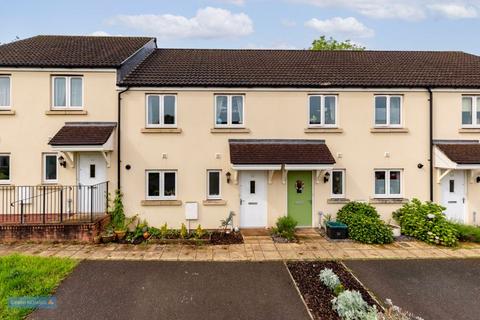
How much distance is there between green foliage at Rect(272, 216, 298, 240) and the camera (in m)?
10.5

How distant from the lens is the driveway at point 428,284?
5.98 meters

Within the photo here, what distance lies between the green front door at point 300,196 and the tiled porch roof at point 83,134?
7.24m

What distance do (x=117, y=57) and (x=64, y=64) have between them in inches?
77.5

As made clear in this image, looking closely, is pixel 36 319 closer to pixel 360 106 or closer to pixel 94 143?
pixel 94 143

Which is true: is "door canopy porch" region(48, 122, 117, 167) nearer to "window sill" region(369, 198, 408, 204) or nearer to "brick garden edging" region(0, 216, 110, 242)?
"brick garden edging" region(0, 216, 110, 242)

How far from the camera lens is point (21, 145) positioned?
11086 millimetres

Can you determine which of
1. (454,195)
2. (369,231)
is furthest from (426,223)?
(454,195)

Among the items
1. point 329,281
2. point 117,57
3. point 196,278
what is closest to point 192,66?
point 117,57

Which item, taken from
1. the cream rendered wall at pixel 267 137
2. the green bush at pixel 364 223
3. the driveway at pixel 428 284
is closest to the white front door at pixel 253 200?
the cream rendered wall at pixel 267 137

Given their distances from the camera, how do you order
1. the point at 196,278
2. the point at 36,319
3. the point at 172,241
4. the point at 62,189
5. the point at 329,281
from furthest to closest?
the point at 62,189 < the point at 172,241 < the point at 196,278 < the point at 329,281 < the point at 36,319

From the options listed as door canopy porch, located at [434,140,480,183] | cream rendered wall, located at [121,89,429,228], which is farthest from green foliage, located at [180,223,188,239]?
door canopy porch, located at [434,140,480,183]

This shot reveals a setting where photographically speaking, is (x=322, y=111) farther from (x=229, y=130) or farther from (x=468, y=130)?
(x=468, y=130)

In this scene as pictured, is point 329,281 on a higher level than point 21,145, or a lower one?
lower

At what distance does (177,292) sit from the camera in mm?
6594
